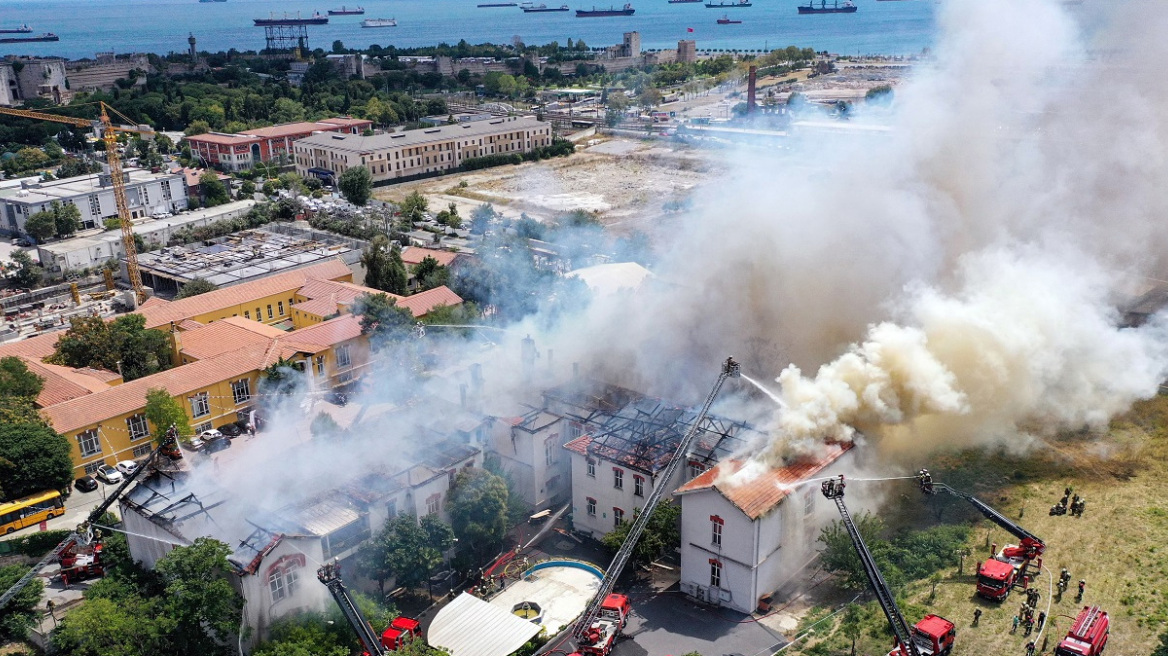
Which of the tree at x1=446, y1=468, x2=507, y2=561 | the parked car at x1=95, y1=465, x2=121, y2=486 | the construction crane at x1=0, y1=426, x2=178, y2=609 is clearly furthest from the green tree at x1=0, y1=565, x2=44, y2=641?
the tree at x1=446, y1=468, x2=507, y2=561

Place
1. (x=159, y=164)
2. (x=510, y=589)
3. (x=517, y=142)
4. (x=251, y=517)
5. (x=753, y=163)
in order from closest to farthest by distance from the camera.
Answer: (x=251, y=517)
(x=510, y=589)
(x=753, y=163)
(x=159, y=164)
(x=517, y=142)

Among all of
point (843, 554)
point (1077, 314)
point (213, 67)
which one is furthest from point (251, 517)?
point (213, 67)

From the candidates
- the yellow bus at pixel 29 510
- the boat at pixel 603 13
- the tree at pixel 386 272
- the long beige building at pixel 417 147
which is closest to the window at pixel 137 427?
the yellow bus at pixel 29 510

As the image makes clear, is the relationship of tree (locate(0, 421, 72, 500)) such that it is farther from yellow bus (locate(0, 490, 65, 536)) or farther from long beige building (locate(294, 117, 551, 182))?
long beige building (locate(294, 117, 551, 182))

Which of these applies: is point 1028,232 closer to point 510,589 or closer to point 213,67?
point 510,589

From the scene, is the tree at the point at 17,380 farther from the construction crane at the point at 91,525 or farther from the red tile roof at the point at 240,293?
the construction crane at the point at 91,525

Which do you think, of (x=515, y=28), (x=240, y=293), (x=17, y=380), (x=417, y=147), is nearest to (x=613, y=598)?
(x=17, y=380)
